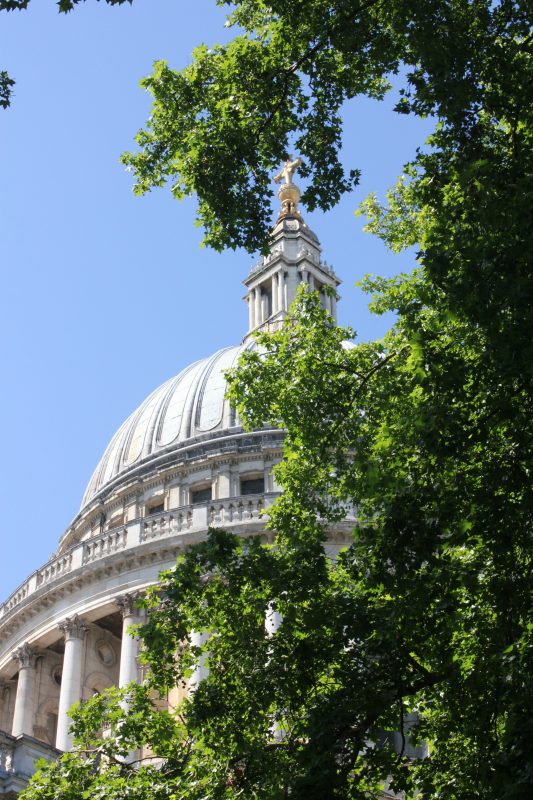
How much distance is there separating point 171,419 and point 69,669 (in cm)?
1525

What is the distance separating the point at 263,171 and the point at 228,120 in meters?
1.05

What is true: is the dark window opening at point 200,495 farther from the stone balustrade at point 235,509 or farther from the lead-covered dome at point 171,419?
the stone balustrade at point 235,509

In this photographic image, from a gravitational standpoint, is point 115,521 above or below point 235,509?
above

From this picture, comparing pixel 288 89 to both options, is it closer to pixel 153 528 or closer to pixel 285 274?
pixel 153 528

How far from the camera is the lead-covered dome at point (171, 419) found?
56062mm

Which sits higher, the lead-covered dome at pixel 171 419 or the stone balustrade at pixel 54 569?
the lead-covered dome at pixel 171 419

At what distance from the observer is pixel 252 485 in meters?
51.8

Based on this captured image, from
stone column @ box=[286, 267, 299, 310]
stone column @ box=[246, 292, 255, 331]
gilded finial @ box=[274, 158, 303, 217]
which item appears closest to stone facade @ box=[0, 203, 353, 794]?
stone column @ box=[246, 292, 255, 331]

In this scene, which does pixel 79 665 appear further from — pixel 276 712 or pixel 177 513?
pixel 276 712

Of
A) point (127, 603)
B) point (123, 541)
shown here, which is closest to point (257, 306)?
point (123, 541)

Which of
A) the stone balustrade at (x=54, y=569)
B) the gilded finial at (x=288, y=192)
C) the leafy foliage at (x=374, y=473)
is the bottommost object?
the leafy foliage at (x=374, y=473)

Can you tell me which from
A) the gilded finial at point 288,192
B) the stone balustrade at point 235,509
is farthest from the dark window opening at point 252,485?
the gilded finial at point 288,192

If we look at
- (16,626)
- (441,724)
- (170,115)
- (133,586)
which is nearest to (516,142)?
(170,115)

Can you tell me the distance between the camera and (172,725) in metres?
20.7
